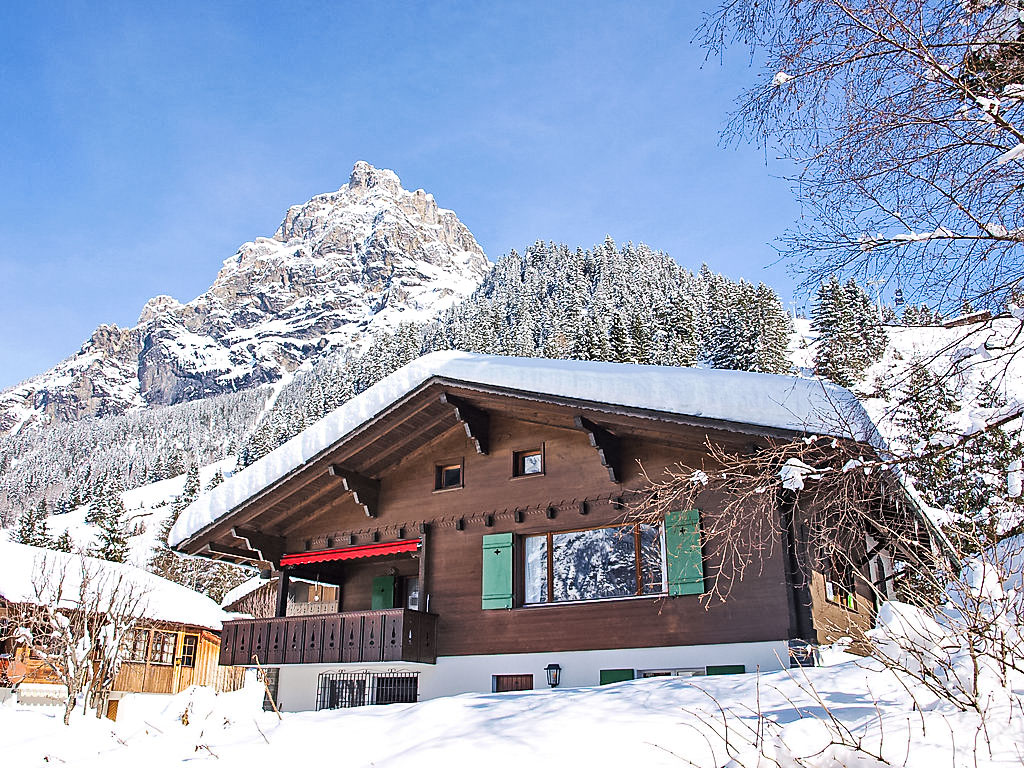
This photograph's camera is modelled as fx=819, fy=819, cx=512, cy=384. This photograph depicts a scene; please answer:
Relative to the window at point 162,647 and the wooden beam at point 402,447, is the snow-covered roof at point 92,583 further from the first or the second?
the wooden beam at point 402,447

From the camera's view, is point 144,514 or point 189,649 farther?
point 144,514

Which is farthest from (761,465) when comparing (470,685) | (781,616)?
(470,685)

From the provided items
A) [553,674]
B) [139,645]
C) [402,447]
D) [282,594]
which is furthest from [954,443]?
[139,645]

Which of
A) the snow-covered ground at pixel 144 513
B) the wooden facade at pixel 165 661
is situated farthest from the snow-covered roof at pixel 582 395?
the snow-covered ground at pixel 144 513

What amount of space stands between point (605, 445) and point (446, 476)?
3.58 metres

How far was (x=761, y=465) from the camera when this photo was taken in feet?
18.3

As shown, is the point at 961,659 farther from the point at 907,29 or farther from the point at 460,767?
the point at 907,29

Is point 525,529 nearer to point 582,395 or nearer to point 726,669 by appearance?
point 582,395

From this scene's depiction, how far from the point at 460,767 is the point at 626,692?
211 cm

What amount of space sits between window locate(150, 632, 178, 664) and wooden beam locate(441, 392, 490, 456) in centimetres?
1854

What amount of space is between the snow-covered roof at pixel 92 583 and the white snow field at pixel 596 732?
15.4m

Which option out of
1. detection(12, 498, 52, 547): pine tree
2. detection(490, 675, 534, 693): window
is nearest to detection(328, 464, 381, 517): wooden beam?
detection(490, 675, 534, 693): window

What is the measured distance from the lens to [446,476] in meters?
15.0

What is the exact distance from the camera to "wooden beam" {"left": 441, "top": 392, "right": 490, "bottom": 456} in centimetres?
1391
